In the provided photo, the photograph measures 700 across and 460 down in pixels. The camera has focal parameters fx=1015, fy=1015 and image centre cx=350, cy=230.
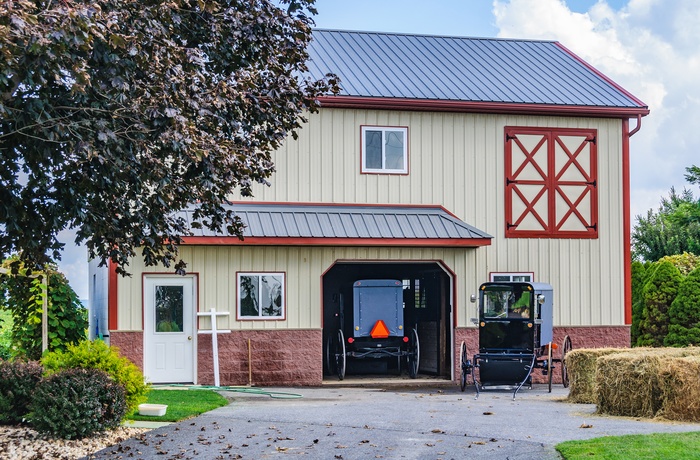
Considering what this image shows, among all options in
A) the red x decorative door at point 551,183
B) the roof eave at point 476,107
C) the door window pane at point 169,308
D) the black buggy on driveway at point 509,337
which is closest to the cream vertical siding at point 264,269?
the door window pane at point 169,308

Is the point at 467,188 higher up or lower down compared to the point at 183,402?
higher up

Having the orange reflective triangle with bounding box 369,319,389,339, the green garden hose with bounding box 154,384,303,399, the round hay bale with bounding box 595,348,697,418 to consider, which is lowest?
the green garden hose with bounding box 154,384,303,399

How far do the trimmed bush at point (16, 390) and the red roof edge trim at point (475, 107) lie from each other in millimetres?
9296

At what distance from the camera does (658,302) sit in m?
24.4

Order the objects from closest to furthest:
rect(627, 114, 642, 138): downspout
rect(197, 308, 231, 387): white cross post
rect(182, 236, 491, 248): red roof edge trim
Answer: rect(182, 236, 491, 248): red roof edge trim < rect(197, 308, 231, 387): white cross post < rect(627, 114, 642, 138): downspout

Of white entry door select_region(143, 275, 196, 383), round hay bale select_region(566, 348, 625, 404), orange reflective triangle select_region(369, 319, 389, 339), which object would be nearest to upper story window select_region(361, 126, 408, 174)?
orange reflective triangle select_region(369, 319, 389, 339)

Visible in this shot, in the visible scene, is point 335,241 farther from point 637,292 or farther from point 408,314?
point 637,292

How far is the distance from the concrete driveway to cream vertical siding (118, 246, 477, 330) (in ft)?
11.5

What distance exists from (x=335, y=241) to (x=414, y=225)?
69.5 inches

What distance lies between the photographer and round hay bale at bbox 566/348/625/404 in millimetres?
16141

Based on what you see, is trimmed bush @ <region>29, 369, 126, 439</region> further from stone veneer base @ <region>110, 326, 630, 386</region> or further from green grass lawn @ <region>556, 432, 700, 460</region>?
stone veneer base @ <region>110, 326, 630, 386</region>

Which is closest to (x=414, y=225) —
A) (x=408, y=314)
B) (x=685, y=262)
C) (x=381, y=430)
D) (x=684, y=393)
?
(x=408, y=314)

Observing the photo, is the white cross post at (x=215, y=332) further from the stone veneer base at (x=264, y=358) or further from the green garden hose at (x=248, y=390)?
the green garden hose at (x=248, y=390)

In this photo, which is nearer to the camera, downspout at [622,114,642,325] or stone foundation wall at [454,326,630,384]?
stone foundation wall at [454,326,630,384]
